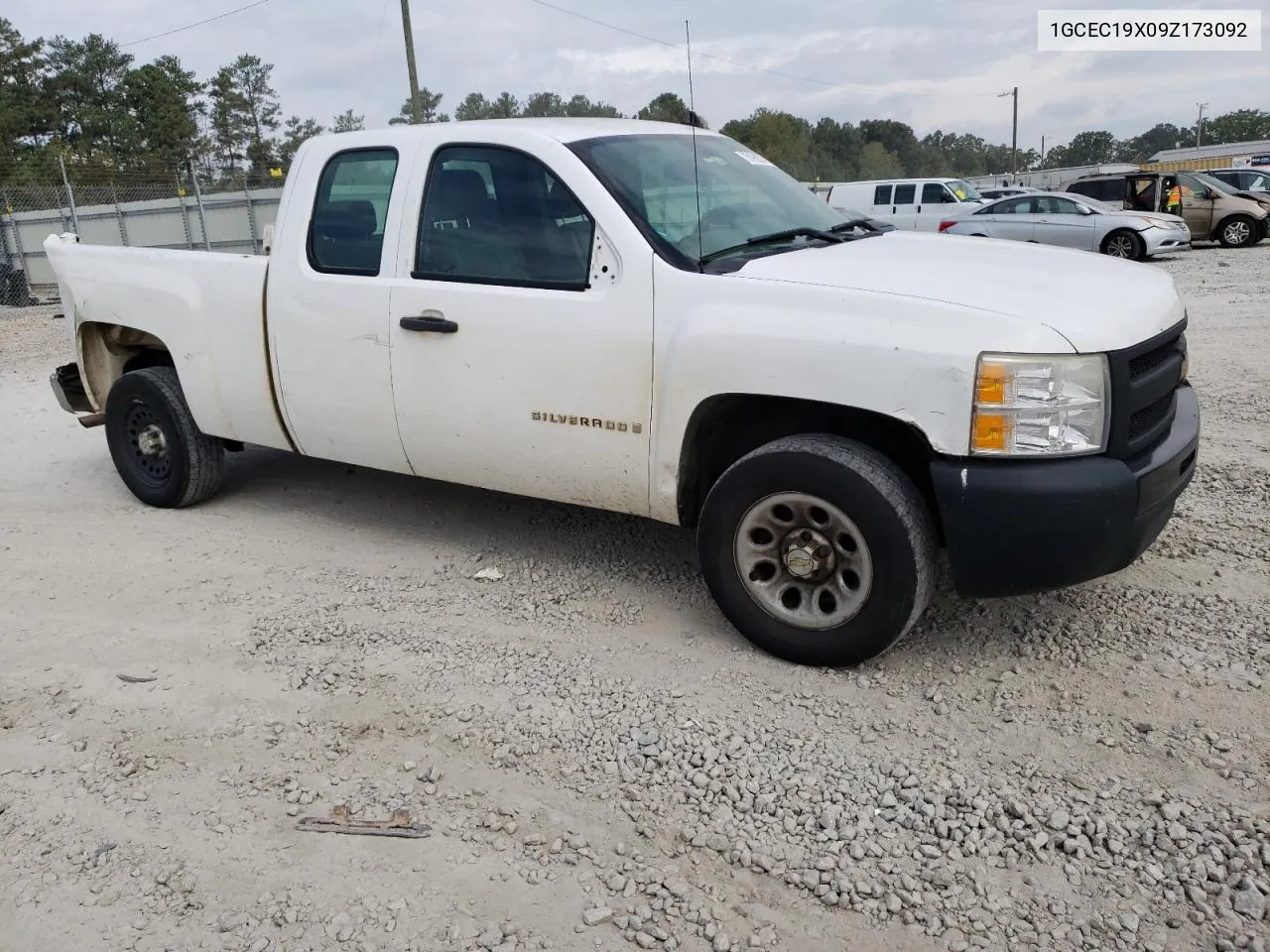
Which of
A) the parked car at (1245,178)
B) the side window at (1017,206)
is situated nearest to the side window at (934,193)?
the side window at (1017,206)

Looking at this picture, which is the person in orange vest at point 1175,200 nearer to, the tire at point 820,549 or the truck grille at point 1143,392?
the truck grille at point 1143,392

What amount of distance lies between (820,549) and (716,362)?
72 centimetres

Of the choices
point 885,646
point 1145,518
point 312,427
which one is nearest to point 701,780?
point 885,646

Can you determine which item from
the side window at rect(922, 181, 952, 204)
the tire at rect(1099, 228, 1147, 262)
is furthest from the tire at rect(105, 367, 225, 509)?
the side window at rect(922, 181, 952, 204)

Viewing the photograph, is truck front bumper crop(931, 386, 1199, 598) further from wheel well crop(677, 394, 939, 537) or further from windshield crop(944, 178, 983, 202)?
windshield crop(944, 178, 983, 202)

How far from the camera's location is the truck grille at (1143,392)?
320 centimetres

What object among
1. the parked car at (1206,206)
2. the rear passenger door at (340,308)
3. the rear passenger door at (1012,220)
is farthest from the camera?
the parked car at (1206,206)

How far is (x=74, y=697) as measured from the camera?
3.70 meters

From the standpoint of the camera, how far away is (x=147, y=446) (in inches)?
225

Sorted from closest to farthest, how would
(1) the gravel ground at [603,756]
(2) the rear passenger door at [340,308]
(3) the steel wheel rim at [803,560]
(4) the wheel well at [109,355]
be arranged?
(1) the gravel ground at [603,756] → (3) the steel wheel rim at [803,560] → (2) the rear passenger door at [340,308] → (4) the wheel well at [109,355]

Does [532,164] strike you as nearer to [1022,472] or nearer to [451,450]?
[451,450]

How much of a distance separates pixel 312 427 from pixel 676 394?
77.8 inches

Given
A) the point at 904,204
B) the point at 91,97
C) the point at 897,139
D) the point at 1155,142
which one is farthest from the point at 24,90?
the point at 1155,142

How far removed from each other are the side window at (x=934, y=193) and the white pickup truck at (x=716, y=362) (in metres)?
19.5
